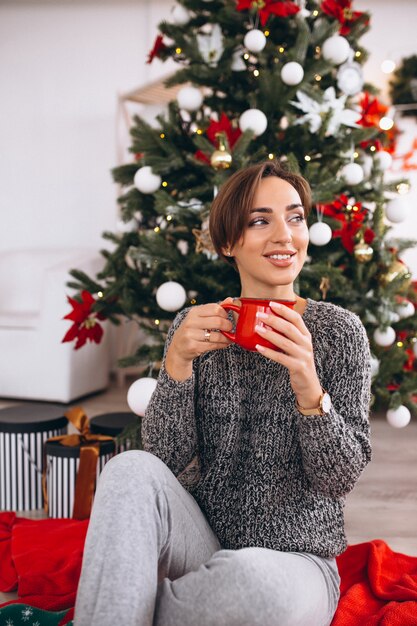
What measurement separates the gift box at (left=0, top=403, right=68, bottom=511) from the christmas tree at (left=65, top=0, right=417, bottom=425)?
31 centimetres

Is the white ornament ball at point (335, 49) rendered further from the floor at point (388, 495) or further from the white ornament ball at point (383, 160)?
the floor at point (388, 495)

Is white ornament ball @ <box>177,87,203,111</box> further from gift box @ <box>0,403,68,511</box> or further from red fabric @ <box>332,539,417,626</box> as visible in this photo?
red fabric @ <box>332,539,417,626</box>

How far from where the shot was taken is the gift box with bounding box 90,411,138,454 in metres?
1.98

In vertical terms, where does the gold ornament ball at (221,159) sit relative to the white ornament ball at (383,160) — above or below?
below

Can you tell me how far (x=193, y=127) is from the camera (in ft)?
7.43

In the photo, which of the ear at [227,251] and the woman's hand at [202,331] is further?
the ear at [227,251]

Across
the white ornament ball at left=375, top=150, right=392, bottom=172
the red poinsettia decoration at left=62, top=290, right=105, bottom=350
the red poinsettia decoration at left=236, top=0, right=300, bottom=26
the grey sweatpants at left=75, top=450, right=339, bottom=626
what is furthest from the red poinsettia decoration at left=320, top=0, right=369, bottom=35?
the grey sweatpants at left=75, top=450, right=339, bottom=626

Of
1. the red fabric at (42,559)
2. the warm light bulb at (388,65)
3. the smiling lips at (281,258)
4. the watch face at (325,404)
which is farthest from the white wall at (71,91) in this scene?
the watch face at (325,404)

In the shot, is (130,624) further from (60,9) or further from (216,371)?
(60,9)

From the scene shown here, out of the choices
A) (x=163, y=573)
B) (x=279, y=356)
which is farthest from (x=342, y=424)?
(x=163, y=573)

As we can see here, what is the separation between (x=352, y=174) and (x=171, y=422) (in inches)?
46.3

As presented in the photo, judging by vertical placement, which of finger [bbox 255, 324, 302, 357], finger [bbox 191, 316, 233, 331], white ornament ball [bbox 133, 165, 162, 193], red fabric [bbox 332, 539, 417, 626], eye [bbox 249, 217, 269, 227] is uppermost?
white ornament ball [bbox 133, 165, 162, 193]

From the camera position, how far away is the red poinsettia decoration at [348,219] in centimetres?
209

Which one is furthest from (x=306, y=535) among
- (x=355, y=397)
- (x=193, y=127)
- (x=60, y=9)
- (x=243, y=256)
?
(x=60, y=9)
